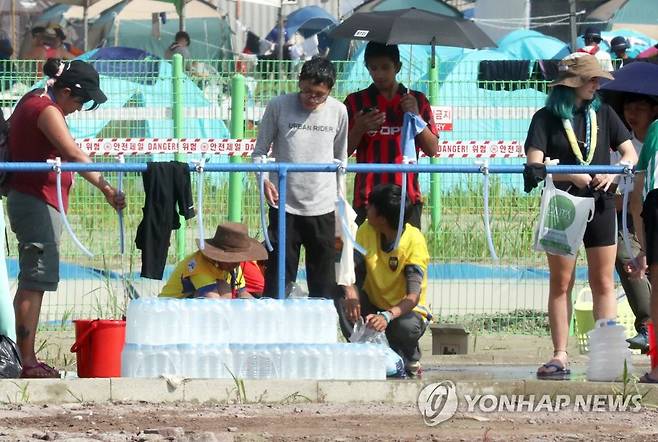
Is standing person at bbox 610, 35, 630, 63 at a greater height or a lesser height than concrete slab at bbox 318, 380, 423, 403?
greater

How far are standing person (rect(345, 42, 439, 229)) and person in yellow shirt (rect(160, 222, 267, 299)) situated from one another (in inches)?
41.5

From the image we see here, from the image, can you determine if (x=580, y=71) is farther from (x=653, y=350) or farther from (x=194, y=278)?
(x=194, y=278)

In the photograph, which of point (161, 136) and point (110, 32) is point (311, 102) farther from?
point (110, 32)

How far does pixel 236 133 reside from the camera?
13219 millimetres

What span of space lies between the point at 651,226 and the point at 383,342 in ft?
5.84

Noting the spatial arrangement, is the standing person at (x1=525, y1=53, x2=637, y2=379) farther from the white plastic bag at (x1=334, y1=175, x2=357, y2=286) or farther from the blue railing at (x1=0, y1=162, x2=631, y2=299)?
the white plastic bag at (x1=334, y1=175, x2=357, y2=286)

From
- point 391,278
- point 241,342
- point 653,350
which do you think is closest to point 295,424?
point 241,342

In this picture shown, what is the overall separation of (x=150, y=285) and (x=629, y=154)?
4511 millimetres

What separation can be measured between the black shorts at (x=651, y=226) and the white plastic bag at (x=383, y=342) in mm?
1656

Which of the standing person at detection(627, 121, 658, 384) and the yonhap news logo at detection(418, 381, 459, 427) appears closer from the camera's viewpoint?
the yonhap news logo at detection(418, 381, 459, 427)

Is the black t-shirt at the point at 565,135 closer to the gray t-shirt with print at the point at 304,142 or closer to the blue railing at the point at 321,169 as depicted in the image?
the blue railing at the point at 321,169

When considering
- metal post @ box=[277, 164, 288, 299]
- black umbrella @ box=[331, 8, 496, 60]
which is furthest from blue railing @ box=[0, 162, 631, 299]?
black umbrella @ box=[331, 8, 496, 60]

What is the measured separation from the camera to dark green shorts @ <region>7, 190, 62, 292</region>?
9242 millimetres

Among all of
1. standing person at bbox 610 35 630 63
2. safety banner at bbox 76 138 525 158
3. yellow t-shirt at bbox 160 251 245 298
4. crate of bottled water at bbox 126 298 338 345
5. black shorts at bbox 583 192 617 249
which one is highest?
standing person at bbox 610 35 630 63
